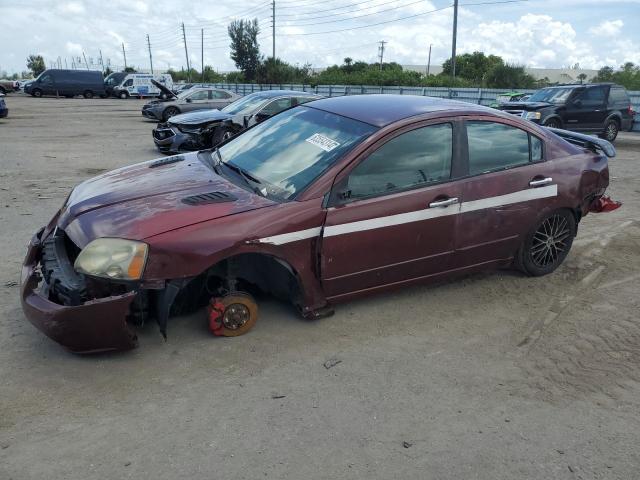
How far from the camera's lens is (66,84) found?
39125 mm

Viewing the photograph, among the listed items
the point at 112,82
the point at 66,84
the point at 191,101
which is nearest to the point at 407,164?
the point at 191,101

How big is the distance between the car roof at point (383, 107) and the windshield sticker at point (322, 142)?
295 mm

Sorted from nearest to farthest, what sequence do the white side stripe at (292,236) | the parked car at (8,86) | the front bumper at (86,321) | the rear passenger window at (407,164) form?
the front bumper at (86,321), the white side stripe at (292,236), the rear passenger window at (407,164), the parked car at (8,86)

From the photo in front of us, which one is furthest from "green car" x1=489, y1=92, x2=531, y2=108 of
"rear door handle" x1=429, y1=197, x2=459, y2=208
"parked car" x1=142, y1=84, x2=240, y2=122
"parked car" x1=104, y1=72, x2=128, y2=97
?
"parked car" x1=104, y1=72, x2=128, y2=97

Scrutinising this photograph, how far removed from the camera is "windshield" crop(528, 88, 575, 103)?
14.9 meters

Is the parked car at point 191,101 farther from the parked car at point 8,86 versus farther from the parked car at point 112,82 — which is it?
the parked car at point 8,86

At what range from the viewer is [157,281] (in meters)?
3.10

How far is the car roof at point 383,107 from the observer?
155 inches

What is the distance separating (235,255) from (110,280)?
759mm

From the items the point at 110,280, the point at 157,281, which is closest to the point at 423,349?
the point at 157,281

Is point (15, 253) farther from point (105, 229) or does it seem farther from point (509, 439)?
point (509, 439)

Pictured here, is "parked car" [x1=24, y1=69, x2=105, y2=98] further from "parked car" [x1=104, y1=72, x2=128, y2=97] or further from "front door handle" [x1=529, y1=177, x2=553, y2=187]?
"front door handle" [x1=529, y1=177, x2=553, y2=187]

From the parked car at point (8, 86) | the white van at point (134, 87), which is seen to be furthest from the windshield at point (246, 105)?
the parked car at point (8, 86)

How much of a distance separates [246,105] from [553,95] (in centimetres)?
922
